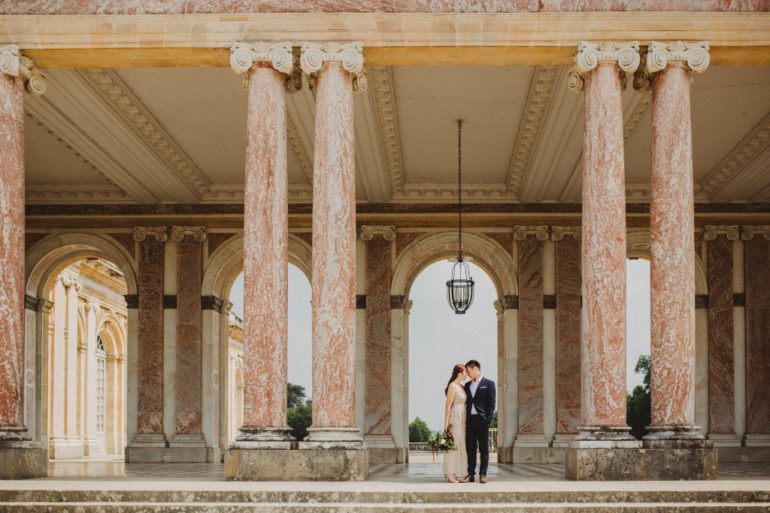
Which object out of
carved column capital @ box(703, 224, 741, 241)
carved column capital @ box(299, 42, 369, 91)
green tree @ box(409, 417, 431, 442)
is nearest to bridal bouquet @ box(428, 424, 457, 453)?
carved column capital @ box(299, 42, 369, 91)

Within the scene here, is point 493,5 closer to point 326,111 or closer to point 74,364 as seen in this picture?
point 326,111

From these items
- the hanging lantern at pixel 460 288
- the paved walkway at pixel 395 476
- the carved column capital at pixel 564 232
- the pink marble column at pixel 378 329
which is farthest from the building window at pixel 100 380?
the hanging lantern at pixel 460 288

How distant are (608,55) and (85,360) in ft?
92.9

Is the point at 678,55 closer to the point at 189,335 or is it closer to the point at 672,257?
the point at 672,257

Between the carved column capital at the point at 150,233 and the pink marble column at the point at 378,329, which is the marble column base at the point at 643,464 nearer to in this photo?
the pink marble column at the point at 378,329

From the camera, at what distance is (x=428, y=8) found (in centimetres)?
1781

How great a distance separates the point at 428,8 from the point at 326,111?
2.37m

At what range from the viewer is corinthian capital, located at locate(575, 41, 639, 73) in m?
17.6

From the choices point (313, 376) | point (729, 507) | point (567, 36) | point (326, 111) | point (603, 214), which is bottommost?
point (729, 507)

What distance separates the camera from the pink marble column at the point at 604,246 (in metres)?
17.1

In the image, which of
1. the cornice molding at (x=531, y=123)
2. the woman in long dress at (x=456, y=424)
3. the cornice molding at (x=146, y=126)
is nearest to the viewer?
the woman in long dress at (x=456, y=424)

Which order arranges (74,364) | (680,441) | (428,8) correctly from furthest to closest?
(74,364)
(428,8)
(680,441)

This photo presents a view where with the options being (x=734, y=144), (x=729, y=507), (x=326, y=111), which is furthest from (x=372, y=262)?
(x=729, y=507)

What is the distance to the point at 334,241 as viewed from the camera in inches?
690
